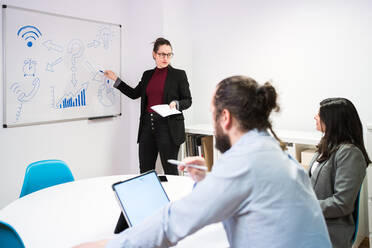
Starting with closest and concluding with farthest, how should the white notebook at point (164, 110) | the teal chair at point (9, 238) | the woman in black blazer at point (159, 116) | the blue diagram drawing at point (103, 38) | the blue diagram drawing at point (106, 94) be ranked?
1. the teal chair at point (9, 238)
2. the white notebook at point (164, 110)
3. the woman in black blazer at point (159, 116)
4. the blue diagram drawing at point (103, 38)
5. the blue diagram drawing at point (106, 94)

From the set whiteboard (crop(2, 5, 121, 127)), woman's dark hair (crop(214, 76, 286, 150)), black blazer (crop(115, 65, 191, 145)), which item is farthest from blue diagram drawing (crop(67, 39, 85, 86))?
woman's dark hair (crop(214, 76, 286, 150))

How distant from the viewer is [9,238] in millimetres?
1217

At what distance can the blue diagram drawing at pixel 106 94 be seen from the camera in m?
3.84

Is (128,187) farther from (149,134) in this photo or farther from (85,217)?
(149,134)

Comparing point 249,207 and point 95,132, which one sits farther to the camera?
Result: point 95,132

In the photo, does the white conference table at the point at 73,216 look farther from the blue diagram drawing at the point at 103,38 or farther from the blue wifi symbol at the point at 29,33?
the blue diagram drawing at the point at 103,38

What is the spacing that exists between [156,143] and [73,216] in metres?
1.88

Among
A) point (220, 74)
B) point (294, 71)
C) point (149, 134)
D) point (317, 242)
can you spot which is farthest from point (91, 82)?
point (317, 242)

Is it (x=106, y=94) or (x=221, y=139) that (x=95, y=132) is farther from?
(x=221, y=139)

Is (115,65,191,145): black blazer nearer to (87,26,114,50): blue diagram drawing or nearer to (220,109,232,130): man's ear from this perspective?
(87,26,114,50): blue diagram drawing

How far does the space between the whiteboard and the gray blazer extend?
8.42ft

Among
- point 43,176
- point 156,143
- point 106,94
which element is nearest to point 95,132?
point 106,94

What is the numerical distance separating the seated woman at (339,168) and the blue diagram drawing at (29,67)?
8.23ft

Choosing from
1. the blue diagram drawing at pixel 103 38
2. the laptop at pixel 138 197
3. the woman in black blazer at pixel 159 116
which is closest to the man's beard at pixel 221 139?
the laptop at pixel 138 197
